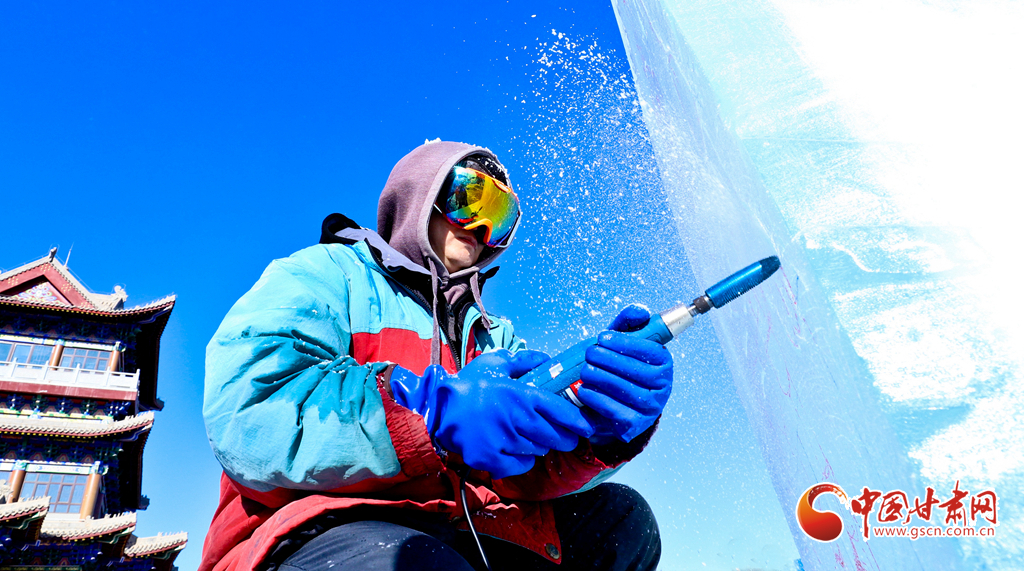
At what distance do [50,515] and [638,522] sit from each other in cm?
1676

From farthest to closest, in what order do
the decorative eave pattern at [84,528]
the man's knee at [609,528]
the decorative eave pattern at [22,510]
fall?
the decorative eave pattern at [84,528] < the decorative eave pattern at [22,510] < the man's knee at [609,528]

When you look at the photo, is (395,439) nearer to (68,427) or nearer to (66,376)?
(68,427)

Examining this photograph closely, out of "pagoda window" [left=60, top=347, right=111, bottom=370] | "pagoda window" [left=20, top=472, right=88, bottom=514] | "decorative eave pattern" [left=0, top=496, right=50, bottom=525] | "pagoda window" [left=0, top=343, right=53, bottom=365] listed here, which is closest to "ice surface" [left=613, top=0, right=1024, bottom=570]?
"decorative eave pattern" [left=0, top=496, right=50, bottom=525]

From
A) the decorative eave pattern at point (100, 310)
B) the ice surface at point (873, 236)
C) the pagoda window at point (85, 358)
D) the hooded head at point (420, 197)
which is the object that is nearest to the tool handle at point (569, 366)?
the ice surface at point (873, 236)

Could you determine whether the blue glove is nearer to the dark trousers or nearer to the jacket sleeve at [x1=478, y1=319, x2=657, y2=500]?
Answer: the jacket sleeve at [x1=478, y1=319, x2=657, y2=500]

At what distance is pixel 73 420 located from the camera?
46.3ft

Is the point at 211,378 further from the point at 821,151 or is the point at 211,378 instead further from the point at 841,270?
the point at 821,151

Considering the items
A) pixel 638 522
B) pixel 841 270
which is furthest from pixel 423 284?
pixel 841 270

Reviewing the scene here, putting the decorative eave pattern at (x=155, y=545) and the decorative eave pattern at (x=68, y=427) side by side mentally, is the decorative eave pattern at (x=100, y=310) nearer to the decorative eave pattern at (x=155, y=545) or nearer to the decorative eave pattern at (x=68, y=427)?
the decorative eave pattern at (x=68, y=427)

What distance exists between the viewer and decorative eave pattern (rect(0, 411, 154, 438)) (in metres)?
13.1

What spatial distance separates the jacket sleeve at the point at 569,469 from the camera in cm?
125

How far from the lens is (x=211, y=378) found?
1023 millimetres

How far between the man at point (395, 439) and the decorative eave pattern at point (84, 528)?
48.0ft

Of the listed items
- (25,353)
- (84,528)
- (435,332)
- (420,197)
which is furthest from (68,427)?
(435,332)
